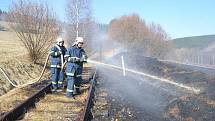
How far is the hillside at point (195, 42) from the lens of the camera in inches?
3500

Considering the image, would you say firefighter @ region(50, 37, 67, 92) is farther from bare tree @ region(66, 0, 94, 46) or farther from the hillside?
the hillside

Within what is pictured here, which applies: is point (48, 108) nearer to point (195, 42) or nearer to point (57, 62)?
point (57, 62)

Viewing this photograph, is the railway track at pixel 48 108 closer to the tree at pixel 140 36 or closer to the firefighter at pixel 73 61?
the firefighter at pixel 73 61

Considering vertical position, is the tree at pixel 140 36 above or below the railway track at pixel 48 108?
above

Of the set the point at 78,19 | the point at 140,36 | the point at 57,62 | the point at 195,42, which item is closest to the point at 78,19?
the point at 78,19

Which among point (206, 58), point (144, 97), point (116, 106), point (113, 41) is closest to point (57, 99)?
point (116, 106)

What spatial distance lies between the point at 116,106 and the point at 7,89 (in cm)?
473

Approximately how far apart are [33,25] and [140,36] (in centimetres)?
3668

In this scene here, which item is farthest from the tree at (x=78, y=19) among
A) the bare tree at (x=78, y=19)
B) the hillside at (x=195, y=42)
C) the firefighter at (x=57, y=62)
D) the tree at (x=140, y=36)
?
the hillside at (x=195, y=42)

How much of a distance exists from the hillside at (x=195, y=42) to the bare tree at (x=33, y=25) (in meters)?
68.0

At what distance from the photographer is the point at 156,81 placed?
1975 centimetres

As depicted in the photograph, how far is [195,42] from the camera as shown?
94.8 meters

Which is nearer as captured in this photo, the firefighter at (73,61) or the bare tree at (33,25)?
the firefighter at (73,61)

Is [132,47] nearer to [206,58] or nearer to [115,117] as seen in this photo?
[206,58]
